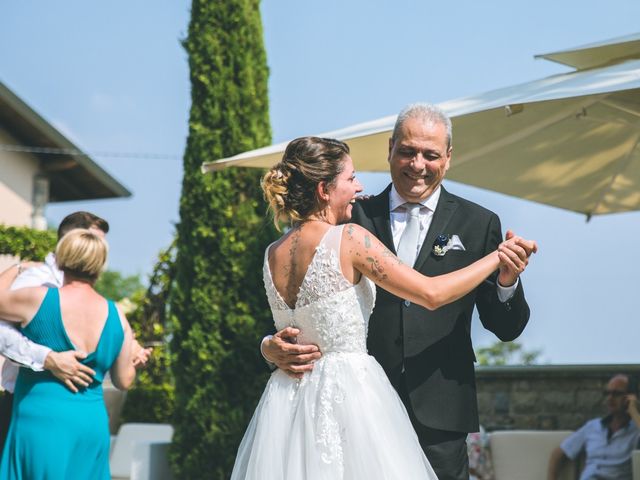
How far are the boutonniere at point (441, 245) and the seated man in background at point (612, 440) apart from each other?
434 centimetres

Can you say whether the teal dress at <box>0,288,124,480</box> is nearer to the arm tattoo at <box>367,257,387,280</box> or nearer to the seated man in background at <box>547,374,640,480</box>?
the arm tattoo at <box>367,257,387,280</box>

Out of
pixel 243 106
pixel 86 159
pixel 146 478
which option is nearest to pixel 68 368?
pixel 146 478

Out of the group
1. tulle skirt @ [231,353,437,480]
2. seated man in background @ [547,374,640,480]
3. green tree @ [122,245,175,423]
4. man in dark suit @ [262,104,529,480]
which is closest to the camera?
tulle skirt @ [231,353,437,480]

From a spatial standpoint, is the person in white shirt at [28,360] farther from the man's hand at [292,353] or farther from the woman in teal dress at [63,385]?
the man's hand at [292,353]

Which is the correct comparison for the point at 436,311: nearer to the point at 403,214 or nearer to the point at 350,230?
the point at 403,214

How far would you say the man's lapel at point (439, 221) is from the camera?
371cm

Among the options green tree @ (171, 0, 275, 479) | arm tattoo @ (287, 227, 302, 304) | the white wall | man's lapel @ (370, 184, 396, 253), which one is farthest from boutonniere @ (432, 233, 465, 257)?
the white wall

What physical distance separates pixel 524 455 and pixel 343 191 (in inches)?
198

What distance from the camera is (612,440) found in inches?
298

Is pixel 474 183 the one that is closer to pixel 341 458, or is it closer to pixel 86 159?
pixel 341 458

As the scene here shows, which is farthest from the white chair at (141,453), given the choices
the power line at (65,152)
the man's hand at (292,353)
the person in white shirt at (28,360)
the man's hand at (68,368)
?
the power line at (65,152)

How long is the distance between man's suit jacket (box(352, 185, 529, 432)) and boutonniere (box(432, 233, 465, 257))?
0.02 metres

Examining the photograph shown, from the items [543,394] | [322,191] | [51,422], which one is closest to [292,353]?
[322,191]

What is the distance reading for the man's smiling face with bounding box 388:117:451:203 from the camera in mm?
3740
